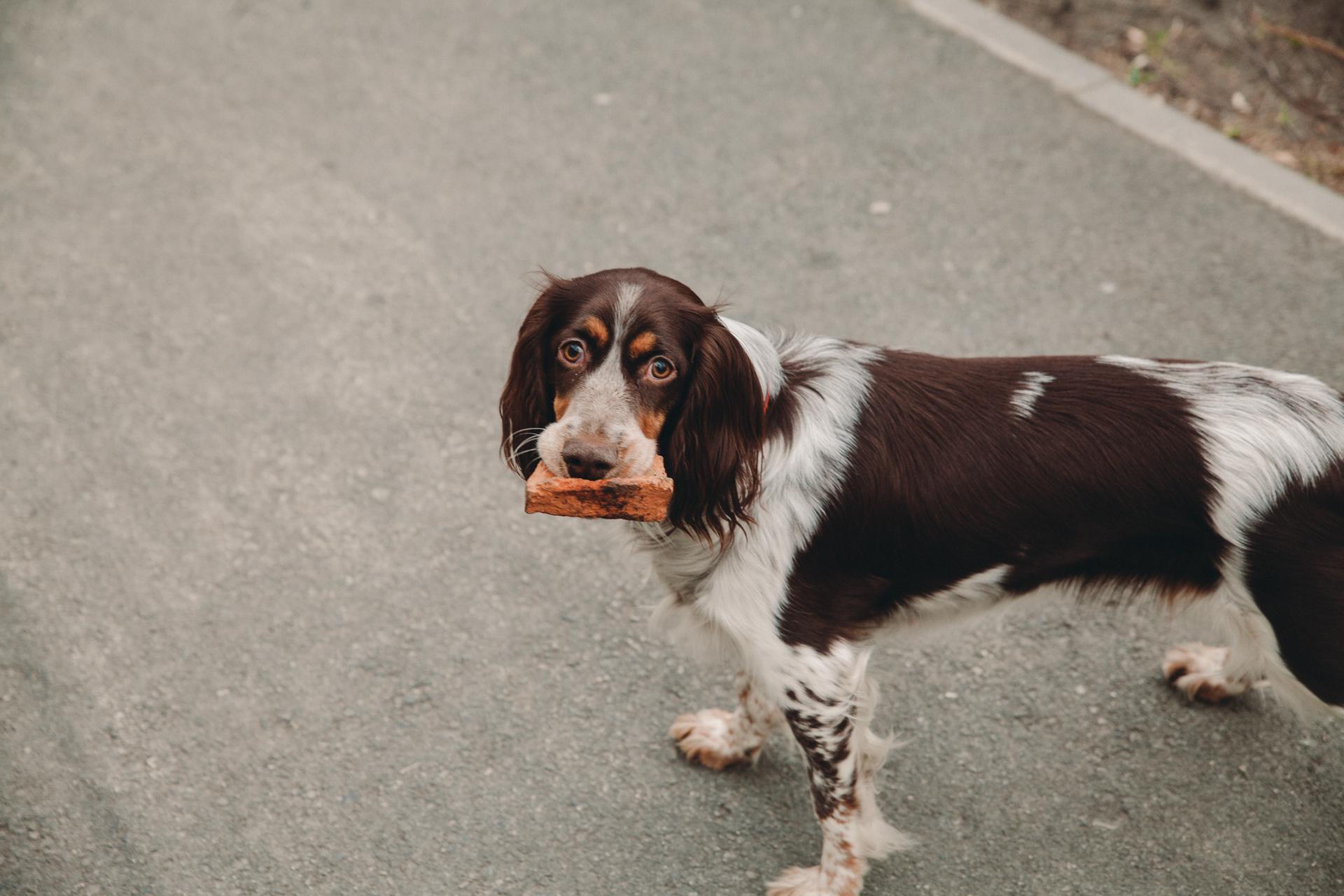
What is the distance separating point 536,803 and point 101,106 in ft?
14.2

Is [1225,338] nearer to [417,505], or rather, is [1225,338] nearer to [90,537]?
[417,505]

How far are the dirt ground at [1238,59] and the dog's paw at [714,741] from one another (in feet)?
12.4

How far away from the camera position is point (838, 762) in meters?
2.69

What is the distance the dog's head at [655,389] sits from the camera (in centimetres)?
239

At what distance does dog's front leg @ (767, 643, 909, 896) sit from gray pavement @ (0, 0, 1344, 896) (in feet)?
0.47

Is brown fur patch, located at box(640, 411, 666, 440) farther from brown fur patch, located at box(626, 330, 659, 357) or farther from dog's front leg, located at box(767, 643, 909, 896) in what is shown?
dog's front leg, located at box(767, 643, 909, 896)

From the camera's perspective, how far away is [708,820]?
3.03 meters

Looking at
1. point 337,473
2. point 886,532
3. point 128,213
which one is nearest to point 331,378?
point 337,473

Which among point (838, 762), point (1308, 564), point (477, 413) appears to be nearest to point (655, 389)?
point (838, 762)

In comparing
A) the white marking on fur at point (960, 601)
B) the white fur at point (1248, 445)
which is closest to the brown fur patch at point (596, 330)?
the white marking on fur at point (960, 601)

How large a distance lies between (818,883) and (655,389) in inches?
52.7

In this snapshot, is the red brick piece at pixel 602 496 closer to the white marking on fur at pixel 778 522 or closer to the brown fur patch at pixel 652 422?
the brown fur patch at pixel 652 422

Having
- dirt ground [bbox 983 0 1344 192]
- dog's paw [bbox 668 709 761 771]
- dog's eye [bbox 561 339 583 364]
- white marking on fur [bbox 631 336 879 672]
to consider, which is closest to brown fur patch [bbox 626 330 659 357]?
dog's eye [bbox 561 339 583 364]

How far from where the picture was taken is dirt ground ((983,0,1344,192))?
516cm
